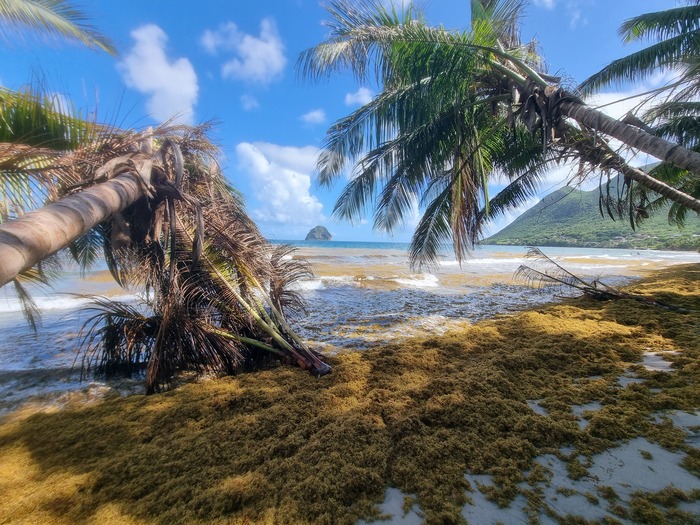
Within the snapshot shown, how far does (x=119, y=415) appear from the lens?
2.61m

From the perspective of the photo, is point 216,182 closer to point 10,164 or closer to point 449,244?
point 10,164

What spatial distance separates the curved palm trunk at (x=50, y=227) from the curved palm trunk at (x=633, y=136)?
5.15 metres

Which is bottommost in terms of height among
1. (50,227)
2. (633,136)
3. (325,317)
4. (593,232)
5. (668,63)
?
(325,317)

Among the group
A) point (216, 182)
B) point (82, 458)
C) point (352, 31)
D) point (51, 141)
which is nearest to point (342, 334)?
point (216, 182)

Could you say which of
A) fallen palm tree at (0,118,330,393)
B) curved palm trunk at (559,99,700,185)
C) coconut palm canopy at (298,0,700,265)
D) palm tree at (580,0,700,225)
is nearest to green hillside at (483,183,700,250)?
palm tree at (580,0,700,225)

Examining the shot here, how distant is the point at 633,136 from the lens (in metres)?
3.28

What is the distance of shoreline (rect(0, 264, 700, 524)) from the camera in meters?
1.52

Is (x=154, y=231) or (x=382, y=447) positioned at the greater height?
(x=154, y=231)

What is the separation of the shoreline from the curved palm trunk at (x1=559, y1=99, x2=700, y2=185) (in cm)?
207

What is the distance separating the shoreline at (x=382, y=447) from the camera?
1.52 metres

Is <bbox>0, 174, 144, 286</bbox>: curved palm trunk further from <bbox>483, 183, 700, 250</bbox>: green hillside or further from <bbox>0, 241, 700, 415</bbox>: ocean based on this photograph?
<bbox>483, 183, 700, 250</bbox>: green hillside

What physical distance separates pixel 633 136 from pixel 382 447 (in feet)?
14.2

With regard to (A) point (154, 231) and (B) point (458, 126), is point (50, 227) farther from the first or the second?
(B) point (458, 126)

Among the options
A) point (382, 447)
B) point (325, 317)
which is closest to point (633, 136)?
point (382, 447)
